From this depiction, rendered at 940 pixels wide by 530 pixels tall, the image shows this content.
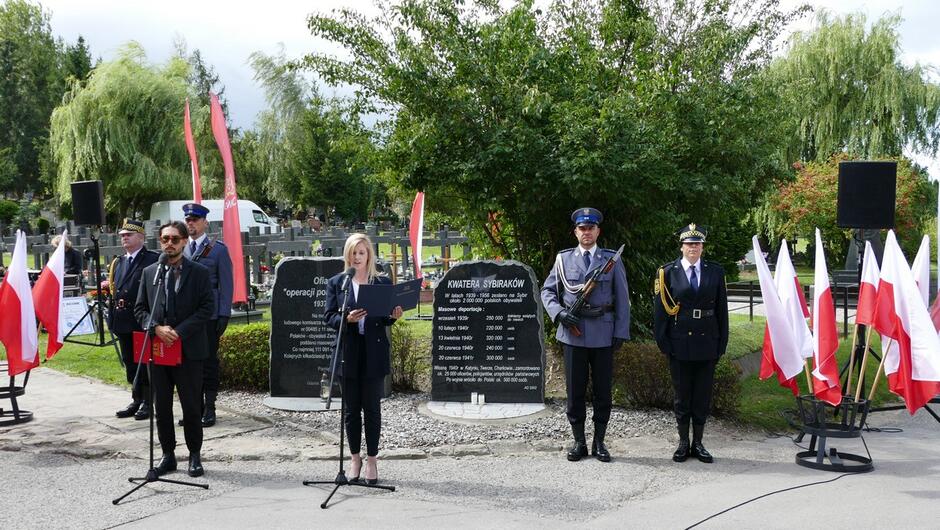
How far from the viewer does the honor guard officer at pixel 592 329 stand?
6918mm

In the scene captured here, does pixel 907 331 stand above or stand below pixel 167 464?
above

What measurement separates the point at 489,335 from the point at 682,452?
2.55 meters

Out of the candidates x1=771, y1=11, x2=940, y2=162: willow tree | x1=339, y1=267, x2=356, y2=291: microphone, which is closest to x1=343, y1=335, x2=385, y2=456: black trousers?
x1=339, y1=267, x2=356, y2=291: microphone

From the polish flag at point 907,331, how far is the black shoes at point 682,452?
164 centimetres

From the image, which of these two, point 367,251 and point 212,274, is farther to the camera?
point 212,274

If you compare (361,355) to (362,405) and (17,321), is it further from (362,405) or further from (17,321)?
(17,321)

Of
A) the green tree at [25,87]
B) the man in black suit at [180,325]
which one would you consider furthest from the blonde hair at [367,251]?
the green tree at [25,87]

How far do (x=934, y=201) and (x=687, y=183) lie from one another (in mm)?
23226

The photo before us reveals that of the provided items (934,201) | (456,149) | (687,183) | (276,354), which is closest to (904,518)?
(687,183)

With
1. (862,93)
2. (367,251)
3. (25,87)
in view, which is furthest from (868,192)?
(25,87)

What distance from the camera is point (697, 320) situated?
22.4 ft

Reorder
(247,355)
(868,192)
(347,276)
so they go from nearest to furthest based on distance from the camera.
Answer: (347,276) < (868,192) < (247,355)

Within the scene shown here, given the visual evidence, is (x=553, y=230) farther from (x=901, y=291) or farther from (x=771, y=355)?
(x=901, y=291)

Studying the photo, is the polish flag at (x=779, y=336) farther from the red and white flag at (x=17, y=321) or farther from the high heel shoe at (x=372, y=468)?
the red and white flag at (x=17, y=321)
